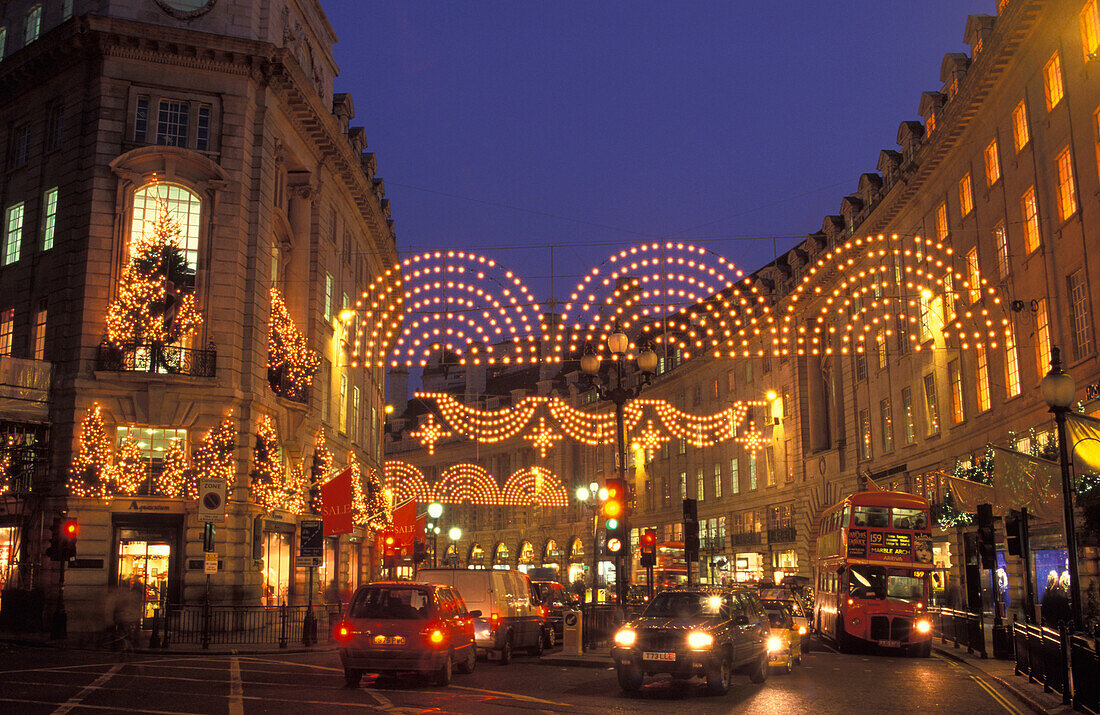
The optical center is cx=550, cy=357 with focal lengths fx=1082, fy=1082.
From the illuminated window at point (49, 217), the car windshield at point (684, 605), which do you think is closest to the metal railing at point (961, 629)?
the car windshield at point (684, 605)

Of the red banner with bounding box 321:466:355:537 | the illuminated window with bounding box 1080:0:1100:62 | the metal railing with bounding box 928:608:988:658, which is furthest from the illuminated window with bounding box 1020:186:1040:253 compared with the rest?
the red banner with bounding box 321:466:355:537

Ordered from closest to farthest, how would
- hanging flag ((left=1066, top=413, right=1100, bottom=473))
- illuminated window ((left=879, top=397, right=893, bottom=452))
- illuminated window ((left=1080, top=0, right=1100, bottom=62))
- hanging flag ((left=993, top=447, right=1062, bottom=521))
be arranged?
1. hanging flag ((left=1066, top=413, right=1100, bottom=473))
2. hanging flag ((left=993, top=447, right=1062, bottom=521))
3. illuminated window ((left=1080, top=0, right=1100, bottom=62))
4. illuminated window ((left=879, top=397, right=893, bottom=452))

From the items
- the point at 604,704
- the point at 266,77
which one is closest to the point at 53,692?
the point at 604,704

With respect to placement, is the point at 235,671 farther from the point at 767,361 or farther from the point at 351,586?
the point at 767,361

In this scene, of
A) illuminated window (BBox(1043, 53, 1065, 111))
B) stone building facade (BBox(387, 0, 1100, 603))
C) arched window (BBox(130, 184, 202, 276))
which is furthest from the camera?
arched window (BBox(130, 184, 202, 276))

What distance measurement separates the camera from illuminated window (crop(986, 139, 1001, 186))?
33438 millimetres

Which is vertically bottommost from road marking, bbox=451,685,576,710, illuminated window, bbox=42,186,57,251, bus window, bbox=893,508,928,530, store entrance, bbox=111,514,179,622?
road marking, bbox=451,685,576,710

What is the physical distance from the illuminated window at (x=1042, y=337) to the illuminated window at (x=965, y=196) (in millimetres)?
6781

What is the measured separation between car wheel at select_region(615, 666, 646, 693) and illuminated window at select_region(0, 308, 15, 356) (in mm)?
24687

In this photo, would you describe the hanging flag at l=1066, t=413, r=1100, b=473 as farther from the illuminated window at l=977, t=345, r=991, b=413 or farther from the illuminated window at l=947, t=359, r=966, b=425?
the illuminated window at l=947, t=359, r=966, b=425

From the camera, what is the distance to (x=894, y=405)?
44656 millimetres

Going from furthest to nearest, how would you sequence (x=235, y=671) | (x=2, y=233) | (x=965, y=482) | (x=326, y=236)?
(x=326, y=236)
(x=2, y=233)
(x=965, y=482)
(x=235, y=671)

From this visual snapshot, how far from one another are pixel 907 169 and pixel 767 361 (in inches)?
877

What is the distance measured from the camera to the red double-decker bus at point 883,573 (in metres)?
25.8
